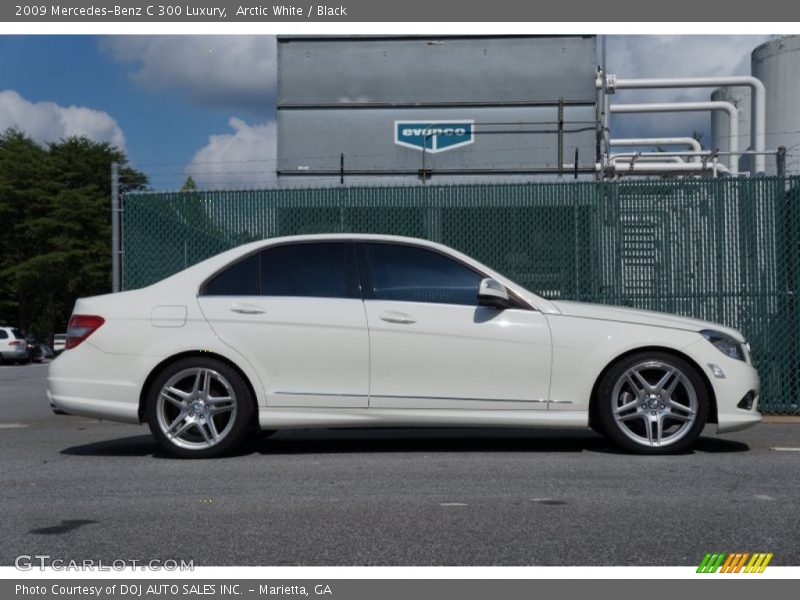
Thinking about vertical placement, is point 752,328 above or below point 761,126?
below

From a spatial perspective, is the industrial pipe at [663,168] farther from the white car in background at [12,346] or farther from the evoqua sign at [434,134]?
the white car in background at [12,346]

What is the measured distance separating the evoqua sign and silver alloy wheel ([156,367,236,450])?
7.40m

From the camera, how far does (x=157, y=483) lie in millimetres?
6340

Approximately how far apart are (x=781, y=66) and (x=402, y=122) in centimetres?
1185

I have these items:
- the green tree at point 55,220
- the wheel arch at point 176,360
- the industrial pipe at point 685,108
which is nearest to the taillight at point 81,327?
the wheel arch at point 176,360

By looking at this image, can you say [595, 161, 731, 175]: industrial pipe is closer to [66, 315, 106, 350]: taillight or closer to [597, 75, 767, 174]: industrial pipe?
[597, 75, 767, 174]: industrial pipe

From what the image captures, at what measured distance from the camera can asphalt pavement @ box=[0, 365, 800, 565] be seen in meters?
4.60

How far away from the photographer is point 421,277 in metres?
7.30

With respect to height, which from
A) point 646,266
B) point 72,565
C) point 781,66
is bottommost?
point 72,565

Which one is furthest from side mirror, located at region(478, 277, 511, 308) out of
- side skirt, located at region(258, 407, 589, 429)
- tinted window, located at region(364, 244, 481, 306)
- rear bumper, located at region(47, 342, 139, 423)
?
rear bumper, located at region(47, 342, 139, 423)

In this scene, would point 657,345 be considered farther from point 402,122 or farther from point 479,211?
point 402,122

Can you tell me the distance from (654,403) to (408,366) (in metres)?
1.67

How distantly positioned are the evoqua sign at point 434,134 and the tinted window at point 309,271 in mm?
6784

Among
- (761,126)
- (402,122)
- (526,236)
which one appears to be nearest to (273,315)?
(526,236)
